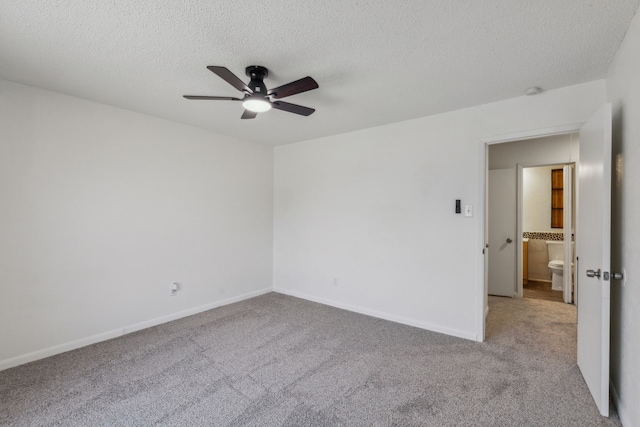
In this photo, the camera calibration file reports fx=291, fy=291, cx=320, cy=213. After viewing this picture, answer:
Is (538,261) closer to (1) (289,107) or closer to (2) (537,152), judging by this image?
(2) (537,152)

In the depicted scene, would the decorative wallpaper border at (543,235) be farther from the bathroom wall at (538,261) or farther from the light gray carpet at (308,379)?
the light gray carpet at (308,379)

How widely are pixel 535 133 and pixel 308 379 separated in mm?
2987

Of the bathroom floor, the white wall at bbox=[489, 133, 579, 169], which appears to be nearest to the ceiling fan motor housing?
the white wall at bbox=[489, 133, 579, 169]

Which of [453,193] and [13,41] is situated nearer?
[13,41]

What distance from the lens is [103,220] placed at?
119 inches

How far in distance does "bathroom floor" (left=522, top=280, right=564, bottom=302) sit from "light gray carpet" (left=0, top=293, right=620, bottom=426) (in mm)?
1281

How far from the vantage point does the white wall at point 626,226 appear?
164 centimetres

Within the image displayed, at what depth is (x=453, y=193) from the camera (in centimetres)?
316

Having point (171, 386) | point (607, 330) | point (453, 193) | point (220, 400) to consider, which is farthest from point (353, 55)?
point (171, 386)

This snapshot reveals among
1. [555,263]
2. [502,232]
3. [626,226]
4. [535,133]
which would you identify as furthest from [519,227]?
[626,226]

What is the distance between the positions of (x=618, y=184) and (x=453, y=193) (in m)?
1.31

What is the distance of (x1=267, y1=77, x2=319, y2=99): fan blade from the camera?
77.7 inches

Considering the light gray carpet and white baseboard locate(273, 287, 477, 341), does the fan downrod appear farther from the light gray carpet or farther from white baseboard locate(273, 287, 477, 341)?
white baseboard locate(273, 287, 477, 341)

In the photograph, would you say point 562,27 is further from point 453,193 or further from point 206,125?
point 206,125
